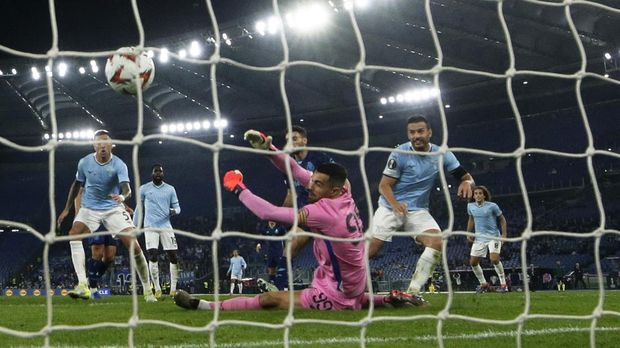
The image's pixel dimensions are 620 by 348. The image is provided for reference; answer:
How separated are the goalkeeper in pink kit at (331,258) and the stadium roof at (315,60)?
13032 mm

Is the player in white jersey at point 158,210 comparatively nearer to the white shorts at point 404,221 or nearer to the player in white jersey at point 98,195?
the player in white jersey at point 98,195

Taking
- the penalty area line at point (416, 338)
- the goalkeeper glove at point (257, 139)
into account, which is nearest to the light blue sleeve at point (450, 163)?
the penalty area line at point (416, 338)

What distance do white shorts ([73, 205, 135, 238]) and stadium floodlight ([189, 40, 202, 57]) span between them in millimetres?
17940

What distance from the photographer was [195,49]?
86.4ft

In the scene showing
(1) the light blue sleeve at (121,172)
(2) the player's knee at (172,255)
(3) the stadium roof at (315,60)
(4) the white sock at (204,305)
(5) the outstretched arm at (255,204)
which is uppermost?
(3) the stadium roof at (315,60)

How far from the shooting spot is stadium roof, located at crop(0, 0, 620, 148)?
22.2 metres

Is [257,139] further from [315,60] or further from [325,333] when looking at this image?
[315,60]

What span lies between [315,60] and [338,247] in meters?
22.1

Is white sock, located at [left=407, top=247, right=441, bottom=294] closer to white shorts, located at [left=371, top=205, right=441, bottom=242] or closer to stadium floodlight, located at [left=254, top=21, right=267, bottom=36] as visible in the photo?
white shorts, located at [left=371, top=205, right=441, bottom=242]

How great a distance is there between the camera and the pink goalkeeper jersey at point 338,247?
210 inches

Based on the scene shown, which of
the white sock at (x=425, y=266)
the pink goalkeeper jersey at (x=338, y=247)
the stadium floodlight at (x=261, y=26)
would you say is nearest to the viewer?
the pink goalkeeper jersey at (x=338, y=247)

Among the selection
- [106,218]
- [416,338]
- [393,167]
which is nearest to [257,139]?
[416,338]

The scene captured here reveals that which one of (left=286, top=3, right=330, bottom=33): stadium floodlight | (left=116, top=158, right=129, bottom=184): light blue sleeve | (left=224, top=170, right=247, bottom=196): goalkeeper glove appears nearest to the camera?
(left=224, top=170, right=247, bottom=196): goalkeeper glove

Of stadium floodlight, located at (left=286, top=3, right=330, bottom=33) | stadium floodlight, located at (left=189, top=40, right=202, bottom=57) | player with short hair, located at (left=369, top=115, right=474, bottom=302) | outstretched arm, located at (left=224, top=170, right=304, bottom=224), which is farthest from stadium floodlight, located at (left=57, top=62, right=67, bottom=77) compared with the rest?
outstretched arm, located at (left=224, top=170, right=304, bottom=224)
